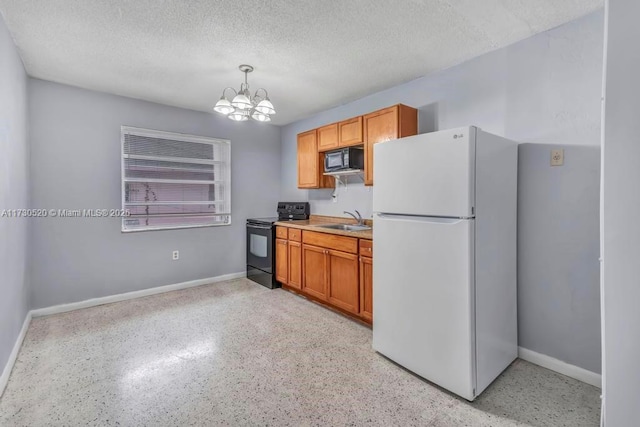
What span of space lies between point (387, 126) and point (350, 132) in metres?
0.55

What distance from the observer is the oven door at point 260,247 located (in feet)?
13.3

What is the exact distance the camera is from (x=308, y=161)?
4086 millimetres

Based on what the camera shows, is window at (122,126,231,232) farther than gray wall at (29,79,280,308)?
Yes

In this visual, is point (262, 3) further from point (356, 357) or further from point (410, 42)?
point (356, 357)

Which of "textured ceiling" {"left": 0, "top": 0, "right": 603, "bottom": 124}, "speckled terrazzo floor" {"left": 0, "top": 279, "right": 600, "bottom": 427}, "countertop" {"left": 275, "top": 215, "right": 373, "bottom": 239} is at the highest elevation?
"textured ceiling" {"left": 0, "top": 0, "right": 603, "bottom": 124}

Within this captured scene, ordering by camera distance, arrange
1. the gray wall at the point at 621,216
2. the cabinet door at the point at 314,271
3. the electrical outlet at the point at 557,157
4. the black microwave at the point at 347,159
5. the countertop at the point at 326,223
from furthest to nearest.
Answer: the black microwave at the point at 347,159, the cabinet door at the point at 314,271, the countertop at the point at 326,223, the electrical outlet at the point at 557,157, the gray wall at the point at 621,216

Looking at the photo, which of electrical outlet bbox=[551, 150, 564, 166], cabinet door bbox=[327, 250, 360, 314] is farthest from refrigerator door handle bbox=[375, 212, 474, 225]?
electrical outlet bbox=[551, 150, 564, 166]

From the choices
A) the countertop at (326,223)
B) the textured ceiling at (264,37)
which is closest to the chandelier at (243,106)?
the textured ceiling at (264,37)

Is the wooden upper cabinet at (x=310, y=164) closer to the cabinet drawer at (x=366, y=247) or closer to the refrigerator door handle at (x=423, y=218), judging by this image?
the cabinet drawer at (x=366, y=247)

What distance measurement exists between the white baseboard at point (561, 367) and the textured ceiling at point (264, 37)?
95.2 inches

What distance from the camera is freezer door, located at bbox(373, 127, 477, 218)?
70.4 inches

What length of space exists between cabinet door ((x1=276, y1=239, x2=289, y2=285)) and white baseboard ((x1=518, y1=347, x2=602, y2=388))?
256cm

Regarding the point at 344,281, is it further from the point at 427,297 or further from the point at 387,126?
the point at 387,126

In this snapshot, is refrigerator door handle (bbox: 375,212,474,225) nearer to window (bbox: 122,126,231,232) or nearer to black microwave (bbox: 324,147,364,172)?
black microwave (bbox: 324,147,364,172)
